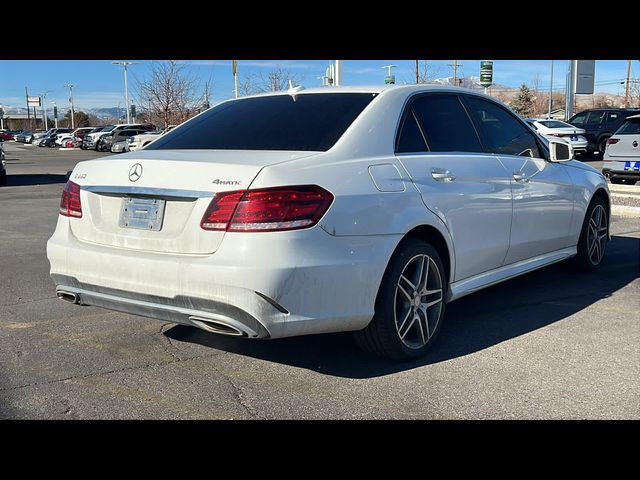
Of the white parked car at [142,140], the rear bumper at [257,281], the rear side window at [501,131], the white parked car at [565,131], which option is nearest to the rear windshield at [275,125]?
the white parked car at [142,140]

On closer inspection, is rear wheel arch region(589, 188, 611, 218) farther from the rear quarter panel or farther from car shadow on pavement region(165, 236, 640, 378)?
car shadow on pavement region(165, 236, 640, 378)

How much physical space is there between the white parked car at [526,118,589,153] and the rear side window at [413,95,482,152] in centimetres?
1952

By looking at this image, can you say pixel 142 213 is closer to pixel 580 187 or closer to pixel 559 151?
pixel 559 151

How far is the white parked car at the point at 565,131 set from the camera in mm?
23406

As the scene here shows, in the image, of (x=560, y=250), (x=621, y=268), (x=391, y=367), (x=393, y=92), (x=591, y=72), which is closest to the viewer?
(x=391, y=367)

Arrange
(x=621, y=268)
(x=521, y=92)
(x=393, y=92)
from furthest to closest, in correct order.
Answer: (x=521, y=92) → (x=621, y=268) → (x=393, y=92)

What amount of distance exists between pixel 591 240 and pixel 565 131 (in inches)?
741

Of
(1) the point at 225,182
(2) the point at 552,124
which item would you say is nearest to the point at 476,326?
(1) the point at 225,182

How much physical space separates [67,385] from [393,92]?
2.62 metres

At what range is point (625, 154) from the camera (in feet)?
45.0

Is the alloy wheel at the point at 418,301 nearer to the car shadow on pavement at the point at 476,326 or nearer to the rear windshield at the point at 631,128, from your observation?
the car shadow on pavement at the point at 476,326
